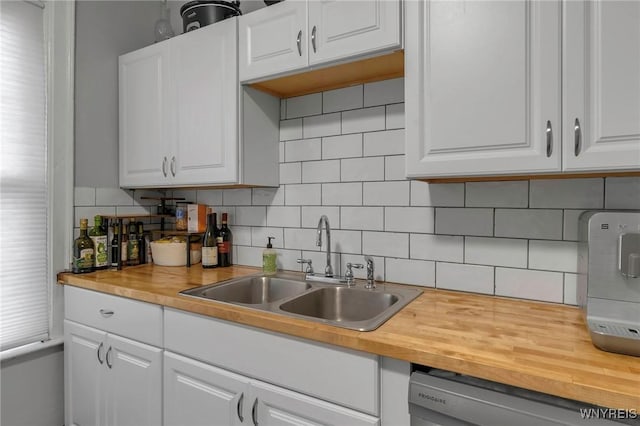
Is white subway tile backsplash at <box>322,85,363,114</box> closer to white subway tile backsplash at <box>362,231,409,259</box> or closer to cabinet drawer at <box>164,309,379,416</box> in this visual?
white subway tile backsplash at <box>362,231,409,259</box>

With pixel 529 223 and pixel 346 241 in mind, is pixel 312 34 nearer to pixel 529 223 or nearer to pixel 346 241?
pixel 346 241

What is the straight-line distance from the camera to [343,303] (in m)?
1.65

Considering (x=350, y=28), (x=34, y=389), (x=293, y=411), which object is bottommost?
(x=34, y=389)

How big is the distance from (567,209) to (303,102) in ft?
4.17

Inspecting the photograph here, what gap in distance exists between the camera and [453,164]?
4.17 feet

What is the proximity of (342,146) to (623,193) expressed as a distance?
1.10 meters

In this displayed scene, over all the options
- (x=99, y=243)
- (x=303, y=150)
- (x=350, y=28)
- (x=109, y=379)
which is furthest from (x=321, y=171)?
(x=109, y=379)

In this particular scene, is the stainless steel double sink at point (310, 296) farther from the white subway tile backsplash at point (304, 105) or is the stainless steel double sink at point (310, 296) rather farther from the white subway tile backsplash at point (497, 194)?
the white subway tile backsplash at point (304, 105)

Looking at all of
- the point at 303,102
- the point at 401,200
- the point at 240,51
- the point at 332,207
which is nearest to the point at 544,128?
the point at 401,200

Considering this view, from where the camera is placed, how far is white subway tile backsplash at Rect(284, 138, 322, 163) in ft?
6.31

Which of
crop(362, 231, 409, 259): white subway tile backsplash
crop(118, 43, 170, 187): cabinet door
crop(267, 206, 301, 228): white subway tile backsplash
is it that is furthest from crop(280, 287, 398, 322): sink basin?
crop(118, 43, 170, 187): cabinet door

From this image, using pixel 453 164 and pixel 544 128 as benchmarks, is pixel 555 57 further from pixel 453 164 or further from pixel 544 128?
pixel 453 164

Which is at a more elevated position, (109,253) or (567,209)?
(567,209)

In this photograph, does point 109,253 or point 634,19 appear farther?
point 109,253
